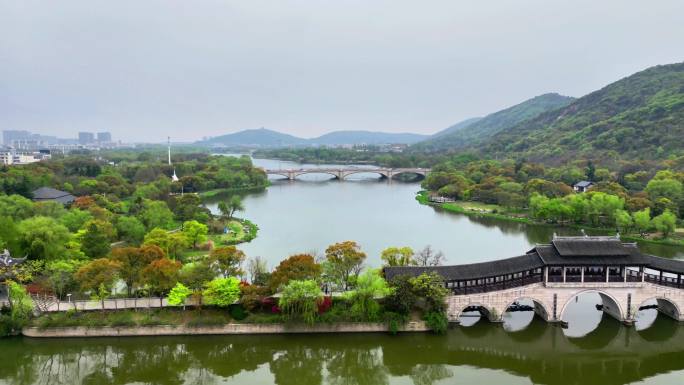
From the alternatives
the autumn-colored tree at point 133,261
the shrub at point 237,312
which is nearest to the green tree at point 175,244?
the autumn-colored tree at point 133,261

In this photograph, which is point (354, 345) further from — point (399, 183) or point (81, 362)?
point (399, 183)

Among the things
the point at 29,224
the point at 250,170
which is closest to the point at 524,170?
the point at 250,170

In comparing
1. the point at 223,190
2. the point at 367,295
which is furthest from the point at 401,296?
the point at 223,190

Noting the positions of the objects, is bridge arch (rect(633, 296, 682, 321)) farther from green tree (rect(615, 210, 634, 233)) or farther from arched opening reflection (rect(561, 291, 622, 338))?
green tree (rect(615, 210, 634, 233))

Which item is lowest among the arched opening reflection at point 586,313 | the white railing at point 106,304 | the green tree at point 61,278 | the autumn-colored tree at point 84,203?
the arched opening reflection at point 586,313

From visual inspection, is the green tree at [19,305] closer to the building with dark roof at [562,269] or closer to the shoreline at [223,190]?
the building with dark roof at [562,269]

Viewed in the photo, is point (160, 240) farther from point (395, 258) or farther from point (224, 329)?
point (395, 258)

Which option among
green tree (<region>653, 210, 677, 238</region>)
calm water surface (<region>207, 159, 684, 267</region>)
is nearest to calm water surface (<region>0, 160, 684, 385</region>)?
calm water surface (<region>207, 159, 684, 267</region>)
